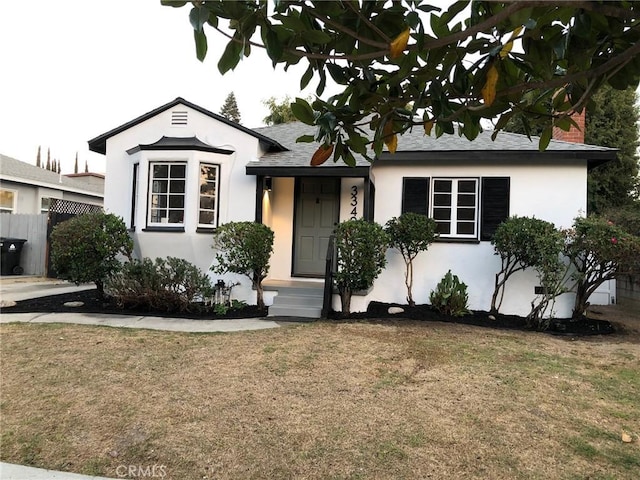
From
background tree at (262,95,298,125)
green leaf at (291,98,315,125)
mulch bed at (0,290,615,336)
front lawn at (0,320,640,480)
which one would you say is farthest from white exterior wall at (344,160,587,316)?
background tree at (262,95,298,125)

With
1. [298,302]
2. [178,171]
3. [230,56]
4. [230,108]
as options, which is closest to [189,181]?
[178,171]

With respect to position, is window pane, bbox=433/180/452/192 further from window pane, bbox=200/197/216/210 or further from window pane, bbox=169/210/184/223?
window pane, bbox=169/210/184/223

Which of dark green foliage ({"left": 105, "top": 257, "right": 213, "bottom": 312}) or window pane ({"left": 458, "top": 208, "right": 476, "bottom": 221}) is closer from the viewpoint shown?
dark green foliage ({"left": 105, "top": 257, "right": 213, "bottom": 312})

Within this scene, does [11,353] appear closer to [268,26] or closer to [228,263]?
[228,263]

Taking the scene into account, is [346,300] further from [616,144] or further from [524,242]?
[616,144]

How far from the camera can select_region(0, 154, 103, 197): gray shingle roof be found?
51.0 feet

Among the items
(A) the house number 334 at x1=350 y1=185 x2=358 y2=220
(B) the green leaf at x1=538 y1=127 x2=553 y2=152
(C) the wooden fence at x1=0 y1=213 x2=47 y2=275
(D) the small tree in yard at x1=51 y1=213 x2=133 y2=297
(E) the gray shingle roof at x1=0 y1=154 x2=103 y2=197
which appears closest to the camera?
(B) the green leaf at x1=538 y1=127 x2=553 y2=152

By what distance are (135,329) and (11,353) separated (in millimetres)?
1632

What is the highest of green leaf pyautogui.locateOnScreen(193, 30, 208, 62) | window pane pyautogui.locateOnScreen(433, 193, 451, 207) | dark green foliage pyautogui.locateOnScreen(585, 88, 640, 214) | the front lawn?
dark green foliage pyautogui.locateOnScreen(585, 88, 640, 214)

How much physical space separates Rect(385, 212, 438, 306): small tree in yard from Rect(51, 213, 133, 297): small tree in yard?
538 cm

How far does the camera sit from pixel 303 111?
7.40ft

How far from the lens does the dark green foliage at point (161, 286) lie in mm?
7672

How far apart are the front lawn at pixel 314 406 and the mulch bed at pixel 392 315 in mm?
1300

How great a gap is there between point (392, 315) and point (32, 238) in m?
12.6
